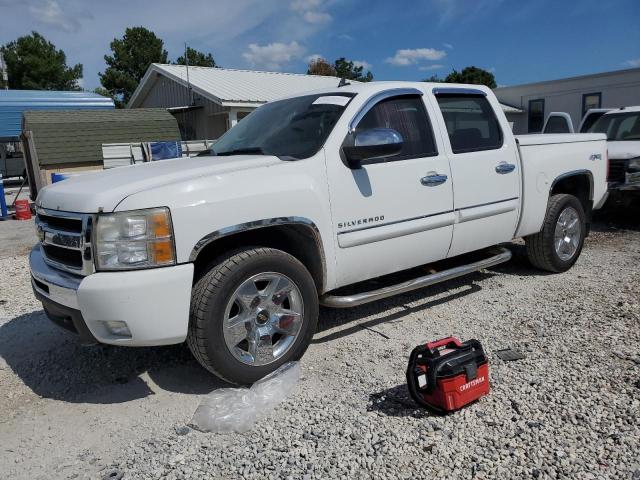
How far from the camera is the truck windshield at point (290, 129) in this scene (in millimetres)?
3873

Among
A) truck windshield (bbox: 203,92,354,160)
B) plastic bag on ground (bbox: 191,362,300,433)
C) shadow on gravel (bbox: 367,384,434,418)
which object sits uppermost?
truck windshield (bbox: 203,92,354,160)

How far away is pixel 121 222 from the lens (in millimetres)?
2947

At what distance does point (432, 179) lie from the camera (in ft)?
13.9

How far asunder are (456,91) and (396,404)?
285 cm

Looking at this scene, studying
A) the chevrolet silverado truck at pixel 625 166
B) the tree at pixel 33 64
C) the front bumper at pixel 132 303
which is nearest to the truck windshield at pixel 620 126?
the chevrolet silverado truck at pixel 625 166

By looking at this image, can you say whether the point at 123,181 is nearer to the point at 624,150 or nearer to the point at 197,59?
the point at 624,150

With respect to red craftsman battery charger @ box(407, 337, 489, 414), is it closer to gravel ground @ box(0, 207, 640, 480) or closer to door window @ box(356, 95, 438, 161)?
gravel ground @ box(0, 207, 640, 480)

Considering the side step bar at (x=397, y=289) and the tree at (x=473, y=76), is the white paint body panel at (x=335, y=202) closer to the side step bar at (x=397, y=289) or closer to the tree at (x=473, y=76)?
the side step bar at (x=397, y=289)

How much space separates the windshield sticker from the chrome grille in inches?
76.5

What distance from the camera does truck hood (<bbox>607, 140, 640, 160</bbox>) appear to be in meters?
8.15

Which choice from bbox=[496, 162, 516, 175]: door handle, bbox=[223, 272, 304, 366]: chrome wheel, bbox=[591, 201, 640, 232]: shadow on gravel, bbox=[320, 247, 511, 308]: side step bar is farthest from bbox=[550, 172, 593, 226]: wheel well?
bbox=[223, 272, 304, 366]: chrome wheel

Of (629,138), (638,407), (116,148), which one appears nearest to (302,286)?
(638,407)

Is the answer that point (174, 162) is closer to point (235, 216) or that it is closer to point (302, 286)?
point (235, 216)

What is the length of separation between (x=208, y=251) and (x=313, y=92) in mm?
1835
